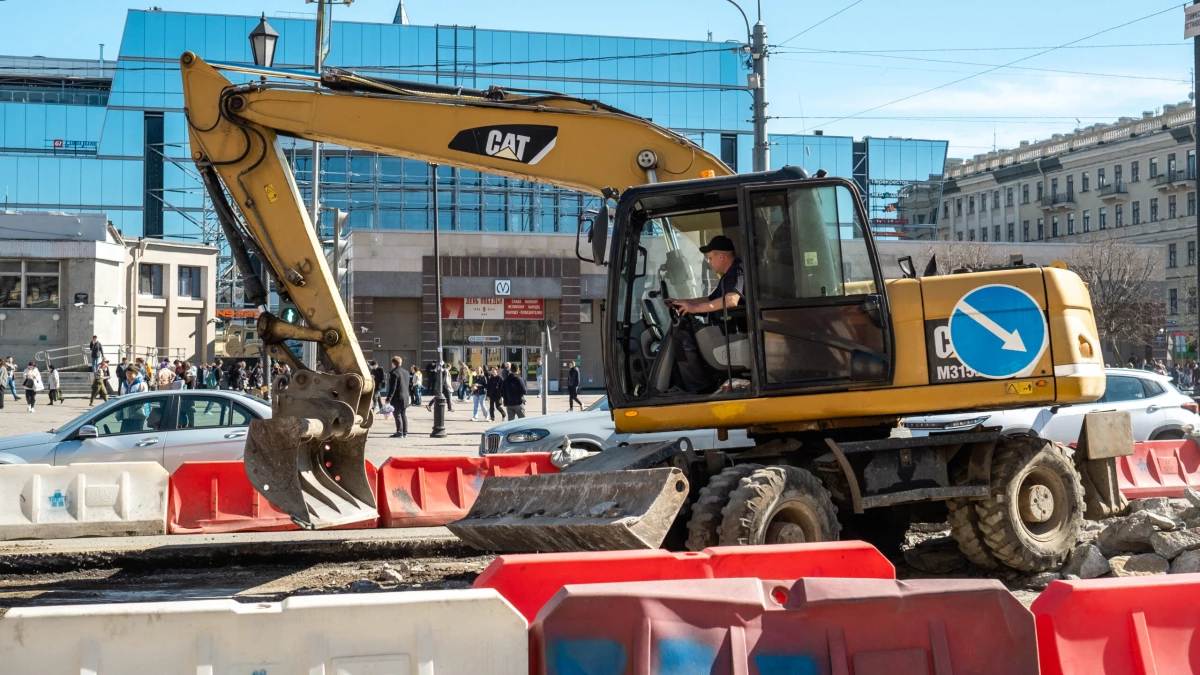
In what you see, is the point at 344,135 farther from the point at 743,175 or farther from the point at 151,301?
the point at 151,301

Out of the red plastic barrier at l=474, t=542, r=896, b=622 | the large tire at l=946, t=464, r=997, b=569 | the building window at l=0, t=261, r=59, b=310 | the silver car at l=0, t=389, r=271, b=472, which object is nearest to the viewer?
the red plastic barrier at l=474, t=542, r=896, b=622

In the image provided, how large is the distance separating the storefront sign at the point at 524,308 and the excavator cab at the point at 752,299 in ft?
141

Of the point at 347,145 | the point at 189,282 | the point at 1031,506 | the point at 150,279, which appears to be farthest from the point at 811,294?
the point at 189,282

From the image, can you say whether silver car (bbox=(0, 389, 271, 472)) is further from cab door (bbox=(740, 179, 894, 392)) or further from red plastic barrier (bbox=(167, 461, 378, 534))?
cab door (bbox=(740, 179, 894, 392))

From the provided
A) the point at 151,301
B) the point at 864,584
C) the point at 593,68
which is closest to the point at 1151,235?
the point at 593,68

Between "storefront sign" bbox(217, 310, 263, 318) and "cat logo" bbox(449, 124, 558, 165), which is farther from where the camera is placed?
"storefront sign" bbox(217, 310, 263, 318)

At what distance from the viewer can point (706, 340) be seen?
26.3 ft

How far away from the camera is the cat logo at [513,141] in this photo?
349 inches

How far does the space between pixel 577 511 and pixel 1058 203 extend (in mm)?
89350

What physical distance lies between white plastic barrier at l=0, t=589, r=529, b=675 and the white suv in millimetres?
11969

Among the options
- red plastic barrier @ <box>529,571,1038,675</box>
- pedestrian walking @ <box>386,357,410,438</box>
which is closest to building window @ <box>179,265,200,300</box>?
pedestrian walking @ <box>386,357,410,438</box>

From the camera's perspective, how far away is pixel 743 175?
7.94 metres

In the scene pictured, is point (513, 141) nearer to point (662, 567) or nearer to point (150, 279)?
point (662, 567)

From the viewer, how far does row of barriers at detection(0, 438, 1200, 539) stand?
37.4 feet
